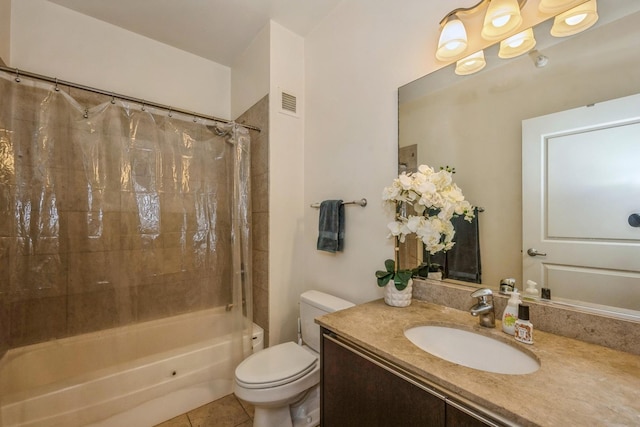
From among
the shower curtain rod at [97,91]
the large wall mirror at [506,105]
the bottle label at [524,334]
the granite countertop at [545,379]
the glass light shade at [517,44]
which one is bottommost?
the granite countertop at [545,379]

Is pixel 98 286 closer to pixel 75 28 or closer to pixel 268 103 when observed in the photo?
pixel 268 103

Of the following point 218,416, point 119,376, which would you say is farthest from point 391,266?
point 119,376

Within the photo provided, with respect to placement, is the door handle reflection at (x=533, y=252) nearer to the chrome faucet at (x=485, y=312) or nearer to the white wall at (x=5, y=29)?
the chrome faucet at (x=485, y=312)

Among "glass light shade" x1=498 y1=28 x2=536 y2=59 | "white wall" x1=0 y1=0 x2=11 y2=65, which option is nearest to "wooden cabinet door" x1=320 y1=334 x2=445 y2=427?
"glass light shade" x1=498 y1=28 x2=536 y2=59

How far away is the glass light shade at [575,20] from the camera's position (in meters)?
0.85

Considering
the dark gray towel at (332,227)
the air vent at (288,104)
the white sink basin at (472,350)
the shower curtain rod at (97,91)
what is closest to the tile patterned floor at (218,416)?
the dark gray towel at (332,227)

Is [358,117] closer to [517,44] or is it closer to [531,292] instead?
[517,44]

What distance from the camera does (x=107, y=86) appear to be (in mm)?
1928

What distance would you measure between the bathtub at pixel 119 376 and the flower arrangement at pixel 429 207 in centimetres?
133

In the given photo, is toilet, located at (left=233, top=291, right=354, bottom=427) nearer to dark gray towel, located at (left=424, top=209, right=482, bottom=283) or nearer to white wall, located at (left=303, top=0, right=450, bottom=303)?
white wall, located at (left=303, top=0, right=450, bottom=303)

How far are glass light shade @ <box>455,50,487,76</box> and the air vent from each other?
117cm

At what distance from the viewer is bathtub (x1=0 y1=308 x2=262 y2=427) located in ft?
4.13

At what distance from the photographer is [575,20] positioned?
2.91 ft

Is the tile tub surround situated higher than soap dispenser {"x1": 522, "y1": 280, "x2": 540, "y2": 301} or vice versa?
soap dispenser {"x1": 522, "y1": 280, "x2": 540, "y2": 301}
